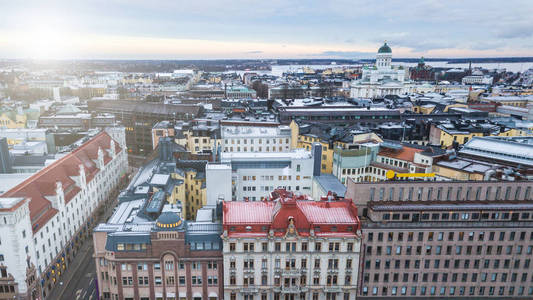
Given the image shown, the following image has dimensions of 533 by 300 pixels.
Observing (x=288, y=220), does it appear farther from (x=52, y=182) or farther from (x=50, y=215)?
(x=52, y=182)

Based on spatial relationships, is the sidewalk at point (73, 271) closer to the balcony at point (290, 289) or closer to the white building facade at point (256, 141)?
the balcony at point (290, 289)

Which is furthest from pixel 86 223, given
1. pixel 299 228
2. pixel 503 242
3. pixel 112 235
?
pixel 503 242

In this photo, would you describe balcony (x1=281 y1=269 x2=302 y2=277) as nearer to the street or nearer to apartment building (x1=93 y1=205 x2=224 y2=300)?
apartment building (x1=93 y1=205 x2=224 y2=300)

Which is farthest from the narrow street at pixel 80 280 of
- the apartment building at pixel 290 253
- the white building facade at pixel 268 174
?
the white building facade at pixel 268 174

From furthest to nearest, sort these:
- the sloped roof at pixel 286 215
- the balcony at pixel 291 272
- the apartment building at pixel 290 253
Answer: the balcony at pixel 291 272 → the sloped roof at pixel 286 215 → the apartment building at pixel 290 253

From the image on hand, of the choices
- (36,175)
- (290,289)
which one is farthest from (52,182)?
(290,289)

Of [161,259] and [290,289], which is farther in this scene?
[290,289]

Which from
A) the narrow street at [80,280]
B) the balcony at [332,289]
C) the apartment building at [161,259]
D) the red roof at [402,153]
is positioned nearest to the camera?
the apartment building at [161,259]
